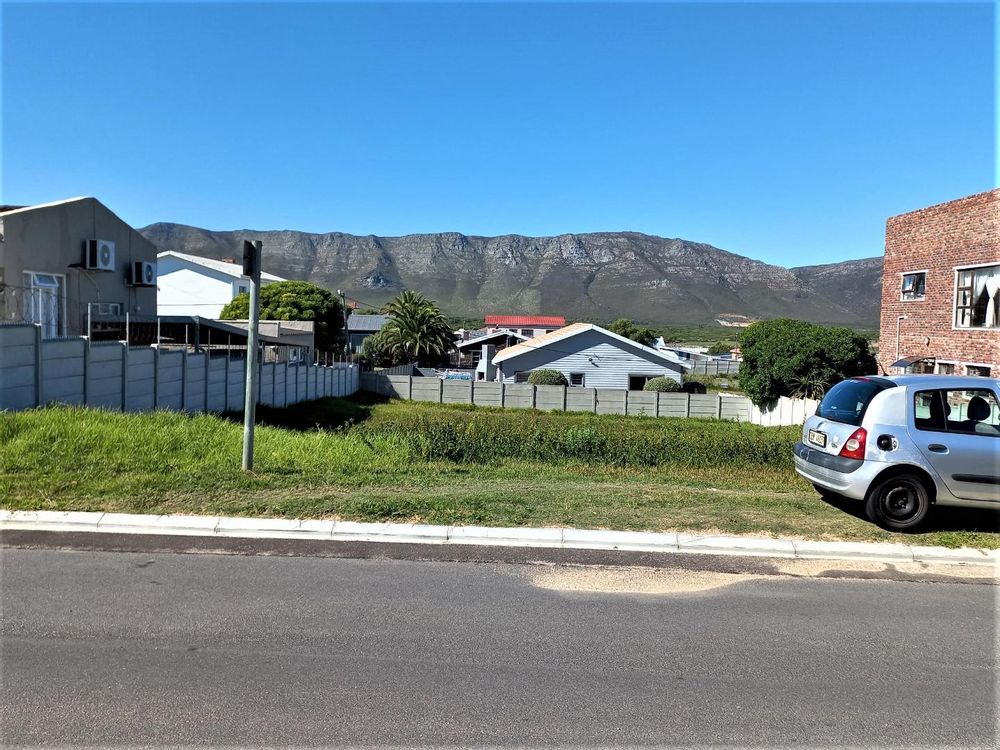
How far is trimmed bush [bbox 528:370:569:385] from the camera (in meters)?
49.8

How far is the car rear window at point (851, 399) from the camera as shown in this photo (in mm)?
8023

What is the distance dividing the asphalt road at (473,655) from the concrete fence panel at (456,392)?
4037cm

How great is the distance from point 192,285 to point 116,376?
54.2 meters

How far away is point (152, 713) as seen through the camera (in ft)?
13.0

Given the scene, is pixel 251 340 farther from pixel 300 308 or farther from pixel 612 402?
pixel 300 308

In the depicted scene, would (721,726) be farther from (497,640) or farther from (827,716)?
(497,640)

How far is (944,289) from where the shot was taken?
23750mm

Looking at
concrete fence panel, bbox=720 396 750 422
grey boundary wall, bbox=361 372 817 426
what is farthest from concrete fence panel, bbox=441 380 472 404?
concrete fence panel, bbox=720 396 750 422

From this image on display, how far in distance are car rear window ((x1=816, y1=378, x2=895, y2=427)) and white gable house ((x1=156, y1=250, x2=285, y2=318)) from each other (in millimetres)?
65958

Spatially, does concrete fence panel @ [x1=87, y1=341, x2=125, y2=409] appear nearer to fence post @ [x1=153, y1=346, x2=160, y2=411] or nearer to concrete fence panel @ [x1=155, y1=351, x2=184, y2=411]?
fence post @ [x1=153, y1=346, x2=160, y2=411]

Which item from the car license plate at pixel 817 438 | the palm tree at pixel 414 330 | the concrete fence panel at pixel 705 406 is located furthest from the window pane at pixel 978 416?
the palm tree at pixel 414 330

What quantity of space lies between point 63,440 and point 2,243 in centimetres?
1561

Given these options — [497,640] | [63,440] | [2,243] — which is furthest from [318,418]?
[497,640]

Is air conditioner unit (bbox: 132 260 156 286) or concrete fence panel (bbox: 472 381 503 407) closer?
air conditioner unit (bbox: 132 260 156 286)
